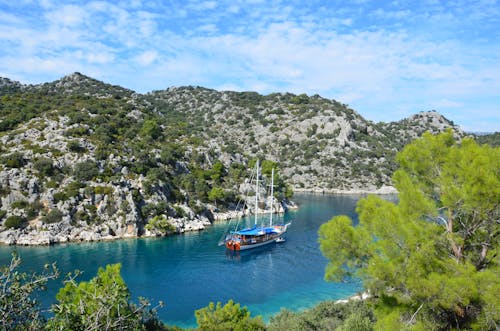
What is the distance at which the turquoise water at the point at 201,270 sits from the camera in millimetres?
29234

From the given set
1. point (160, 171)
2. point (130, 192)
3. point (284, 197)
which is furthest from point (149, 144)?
point (284, 197)

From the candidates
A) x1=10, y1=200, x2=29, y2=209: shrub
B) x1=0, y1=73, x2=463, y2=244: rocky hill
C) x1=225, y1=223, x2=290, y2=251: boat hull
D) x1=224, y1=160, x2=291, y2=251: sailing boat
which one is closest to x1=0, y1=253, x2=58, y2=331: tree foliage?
x1=225, y1=223, x2=290, y2=251: boat hull

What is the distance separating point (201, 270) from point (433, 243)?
29994 millimetres

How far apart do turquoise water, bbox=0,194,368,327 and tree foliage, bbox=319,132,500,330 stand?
56.6 feet

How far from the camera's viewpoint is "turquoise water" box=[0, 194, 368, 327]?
29234 mm

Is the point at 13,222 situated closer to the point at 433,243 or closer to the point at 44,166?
the point at 44,166

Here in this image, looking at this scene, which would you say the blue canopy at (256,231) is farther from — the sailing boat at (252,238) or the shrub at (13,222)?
the shrub at (13,222)

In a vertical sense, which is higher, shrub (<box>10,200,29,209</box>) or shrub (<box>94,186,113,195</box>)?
shrub (<box>94,186,113,195</box>)

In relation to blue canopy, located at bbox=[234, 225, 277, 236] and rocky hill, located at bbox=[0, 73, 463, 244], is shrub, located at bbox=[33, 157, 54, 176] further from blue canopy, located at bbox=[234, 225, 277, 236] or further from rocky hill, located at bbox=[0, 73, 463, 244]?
blue canopy, located at bbox=[234, 225, 277, 236]

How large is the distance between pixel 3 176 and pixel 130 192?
15898 mm

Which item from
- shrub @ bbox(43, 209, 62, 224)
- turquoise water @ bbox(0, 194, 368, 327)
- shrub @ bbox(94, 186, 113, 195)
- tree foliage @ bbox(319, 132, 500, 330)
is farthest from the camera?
shrub @ bbox(94, 186, 113, 195)

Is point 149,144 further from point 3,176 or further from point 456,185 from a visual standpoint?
point 456,185

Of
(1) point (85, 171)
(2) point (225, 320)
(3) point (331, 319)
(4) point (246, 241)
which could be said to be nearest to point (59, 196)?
(1) point (85, 171)

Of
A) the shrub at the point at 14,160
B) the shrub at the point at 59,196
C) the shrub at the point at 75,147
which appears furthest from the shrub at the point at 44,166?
the shrub at the point at 59,196
